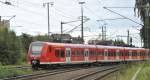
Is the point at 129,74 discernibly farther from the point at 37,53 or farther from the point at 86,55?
the point at 86,55

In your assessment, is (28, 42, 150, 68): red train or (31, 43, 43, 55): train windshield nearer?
(28, 42, 150, 68): red train

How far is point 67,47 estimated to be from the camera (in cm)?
4306

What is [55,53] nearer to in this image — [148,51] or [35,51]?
[35,51]

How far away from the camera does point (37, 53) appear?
129 ft

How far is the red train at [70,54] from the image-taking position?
128 feet

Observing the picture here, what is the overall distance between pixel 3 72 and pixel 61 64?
12.9 m

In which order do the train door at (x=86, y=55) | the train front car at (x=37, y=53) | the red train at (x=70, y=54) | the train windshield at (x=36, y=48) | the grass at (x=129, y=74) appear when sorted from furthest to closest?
the train door at (x=86, y=55)
the train windshield at (x=36, y=48)
the red train at (x=70, y=54)
the train front car at (x=37, y=53)
the grass at (x=129, y=74)

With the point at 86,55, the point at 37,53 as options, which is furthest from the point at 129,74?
the point at 86,55

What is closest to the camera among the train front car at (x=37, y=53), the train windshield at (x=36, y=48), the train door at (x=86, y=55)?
the train front car at (x=37, y=53)

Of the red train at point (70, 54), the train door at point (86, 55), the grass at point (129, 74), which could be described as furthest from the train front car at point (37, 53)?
the train door at point (86, 55)

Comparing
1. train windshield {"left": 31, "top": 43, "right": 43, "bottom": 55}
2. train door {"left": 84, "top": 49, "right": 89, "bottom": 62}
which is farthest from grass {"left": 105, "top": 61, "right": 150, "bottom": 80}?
train door {"left": 84, "top": 49, "right": 89, "bottom": 62}

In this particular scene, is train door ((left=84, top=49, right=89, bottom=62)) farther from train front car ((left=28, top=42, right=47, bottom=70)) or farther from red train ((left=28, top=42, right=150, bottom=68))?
train front car ((left=28, top=42, right=47, bottom=70))

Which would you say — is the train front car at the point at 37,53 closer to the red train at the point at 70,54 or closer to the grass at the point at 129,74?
the red train at the point at 70,54

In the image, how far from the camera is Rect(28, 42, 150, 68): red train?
128ft
